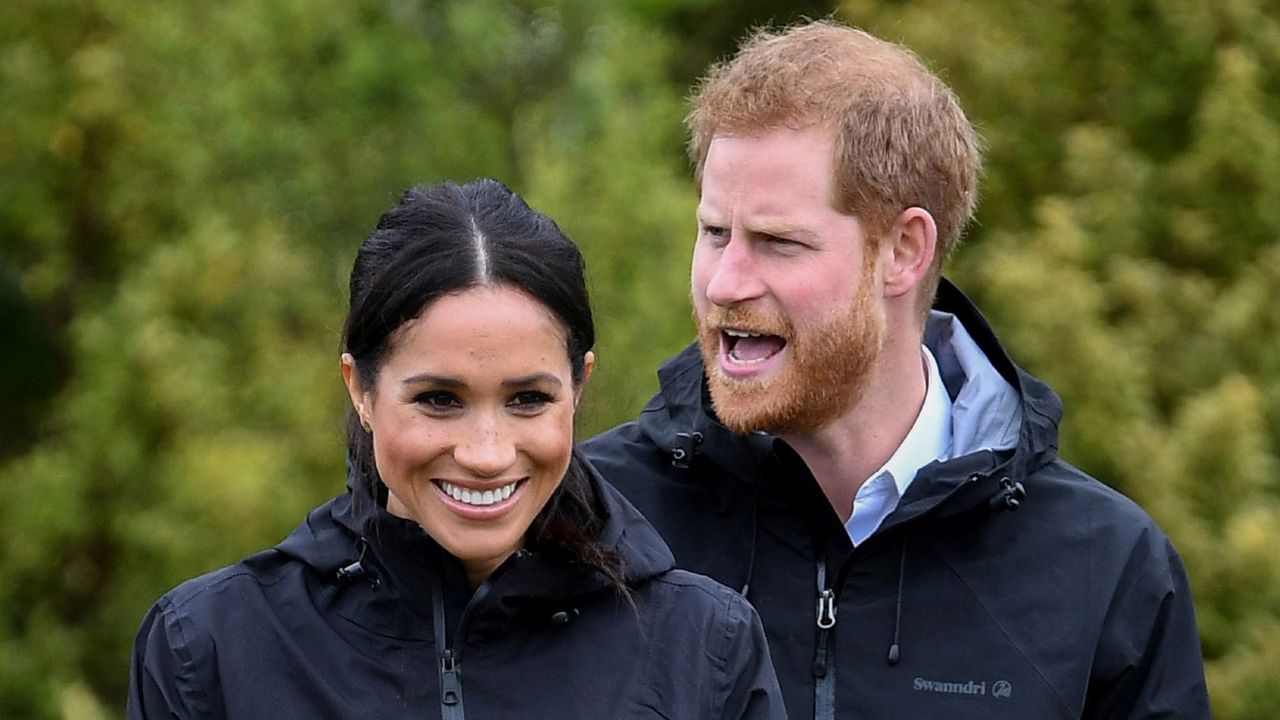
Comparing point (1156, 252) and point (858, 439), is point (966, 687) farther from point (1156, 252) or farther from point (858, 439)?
point (1156, 252)

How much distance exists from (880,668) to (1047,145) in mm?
4660

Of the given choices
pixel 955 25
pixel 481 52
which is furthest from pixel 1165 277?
pixel 481 52

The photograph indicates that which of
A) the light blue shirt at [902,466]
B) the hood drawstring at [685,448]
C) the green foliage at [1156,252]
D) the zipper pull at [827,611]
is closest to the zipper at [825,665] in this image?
the zipper pull at [827,611]

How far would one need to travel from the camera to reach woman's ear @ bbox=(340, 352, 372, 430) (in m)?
2.82

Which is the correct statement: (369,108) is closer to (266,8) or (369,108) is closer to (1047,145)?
(266,8)

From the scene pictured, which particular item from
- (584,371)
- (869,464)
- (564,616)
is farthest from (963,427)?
(564,616)

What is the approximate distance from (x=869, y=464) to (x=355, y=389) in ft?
3.34

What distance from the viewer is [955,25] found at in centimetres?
820

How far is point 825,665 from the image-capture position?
3332mm

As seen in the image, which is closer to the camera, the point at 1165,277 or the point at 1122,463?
the point at 1122,463

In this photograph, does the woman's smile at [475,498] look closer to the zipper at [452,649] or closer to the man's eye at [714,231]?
the zipper at [452,649]

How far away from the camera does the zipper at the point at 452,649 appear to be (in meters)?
2.69

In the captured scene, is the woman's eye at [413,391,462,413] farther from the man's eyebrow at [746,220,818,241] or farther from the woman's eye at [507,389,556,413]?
the man's eyebrow at [746,220,818,241]

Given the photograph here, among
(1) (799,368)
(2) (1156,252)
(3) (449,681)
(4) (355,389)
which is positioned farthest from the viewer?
(2) (1156,252)
